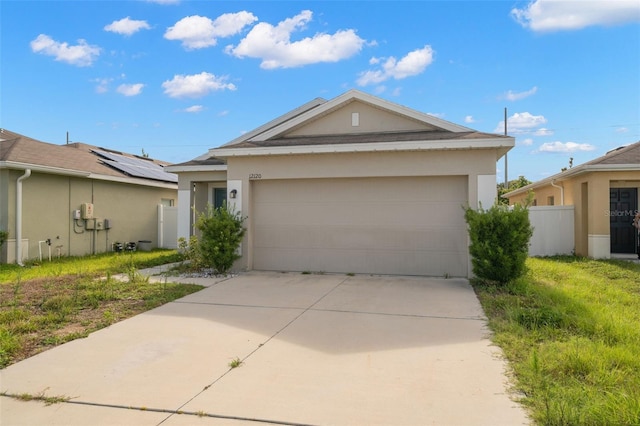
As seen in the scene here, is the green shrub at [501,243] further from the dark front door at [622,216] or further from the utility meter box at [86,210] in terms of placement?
the utility meter box at [86,210]

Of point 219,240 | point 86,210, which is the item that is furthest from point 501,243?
point 86,210

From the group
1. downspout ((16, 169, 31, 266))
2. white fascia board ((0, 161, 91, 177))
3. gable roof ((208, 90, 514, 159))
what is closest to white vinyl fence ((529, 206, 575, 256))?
gable roof ((208, 90, 514, 159))

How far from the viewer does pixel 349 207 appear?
1005cm

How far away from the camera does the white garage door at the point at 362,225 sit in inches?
374

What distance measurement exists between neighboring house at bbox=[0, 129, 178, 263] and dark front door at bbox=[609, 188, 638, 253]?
16.9 meters

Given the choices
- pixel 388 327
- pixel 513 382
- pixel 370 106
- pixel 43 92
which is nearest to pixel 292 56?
pixel 370 106

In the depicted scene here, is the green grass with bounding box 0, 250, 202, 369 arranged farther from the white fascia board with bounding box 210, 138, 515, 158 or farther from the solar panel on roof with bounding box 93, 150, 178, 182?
the solar panel on roof with bounding box 93, 150, 178, 182

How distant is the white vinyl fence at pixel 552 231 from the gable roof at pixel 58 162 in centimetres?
1447

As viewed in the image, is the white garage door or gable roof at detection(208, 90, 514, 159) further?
the white garage door

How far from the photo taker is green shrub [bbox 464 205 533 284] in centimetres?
795

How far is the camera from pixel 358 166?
976 cm

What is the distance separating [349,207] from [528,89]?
12.8 meters

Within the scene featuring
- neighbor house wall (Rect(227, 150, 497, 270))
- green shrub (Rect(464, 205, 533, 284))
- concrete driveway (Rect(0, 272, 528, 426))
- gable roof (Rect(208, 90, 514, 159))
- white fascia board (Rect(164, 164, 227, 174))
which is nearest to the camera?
concrete driveway (Rect(0, 272, 528, 426))

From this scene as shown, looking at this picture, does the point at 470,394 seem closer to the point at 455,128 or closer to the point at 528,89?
the point at 455,128
